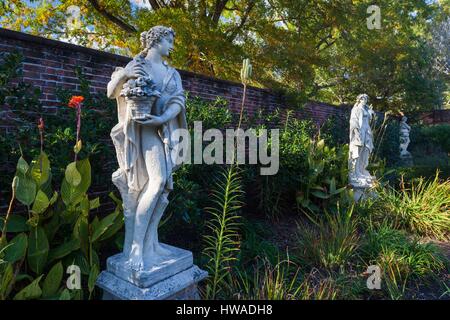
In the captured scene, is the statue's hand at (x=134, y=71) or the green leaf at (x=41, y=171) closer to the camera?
the statue's hand at (x=134, y=71)

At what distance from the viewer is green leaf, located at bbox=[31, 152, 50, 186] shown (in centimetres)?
246

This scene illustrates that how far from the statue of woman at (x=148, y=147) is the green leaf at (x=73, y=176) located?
1.40 feet

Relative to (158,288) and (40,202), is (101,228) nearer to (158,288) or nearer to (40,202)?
(40,202)

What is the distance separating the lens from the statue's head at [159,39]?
2.14 meters

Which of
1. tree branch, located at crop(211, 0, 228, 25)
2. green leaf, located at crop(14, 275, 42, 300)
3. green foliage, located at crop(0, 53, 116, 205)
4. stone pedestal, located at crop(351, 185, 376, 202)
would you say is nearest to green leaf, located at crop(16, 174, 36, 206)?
green foliage, located at crop(0, 53, 116, 205)

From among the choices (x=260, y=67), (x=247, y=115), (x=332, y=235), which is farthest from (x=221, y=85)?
(x=332, y=235)

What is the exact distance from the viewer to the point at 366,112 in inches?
232

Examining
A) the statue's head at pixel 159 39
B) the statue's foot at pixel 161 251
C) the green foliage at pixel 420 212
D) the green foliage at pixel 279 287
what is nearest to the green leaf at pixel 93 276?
the statue's foot at pixel 161 251

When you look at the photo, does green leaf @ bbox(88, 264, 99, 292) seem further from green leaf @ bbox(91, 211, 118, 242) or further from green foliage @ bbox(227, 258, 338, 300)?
green foliage @ bbox(227, 258, 338, 300)

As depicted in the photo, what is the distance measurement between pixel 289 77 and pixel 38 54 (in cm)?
594

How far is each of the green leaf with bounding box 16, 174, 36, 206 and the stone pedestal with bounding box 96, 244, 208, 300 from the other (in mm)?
759

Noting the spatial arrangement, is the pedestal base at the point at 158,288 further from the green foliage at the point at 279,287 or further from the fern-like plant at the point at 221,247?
the green foliage at the point at 279,287

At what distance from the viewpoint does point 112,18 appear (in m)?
8.97
